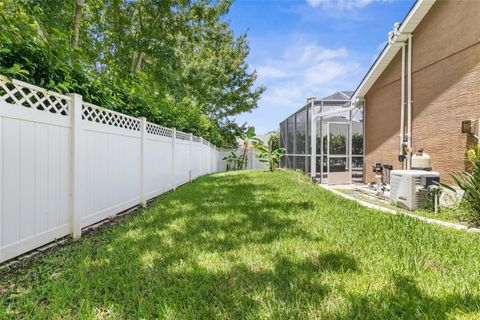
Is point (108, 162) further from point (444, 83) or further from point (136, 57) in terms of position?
point (444, 83)

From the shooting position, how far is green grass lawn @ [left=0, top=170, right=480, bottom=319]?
177 cm

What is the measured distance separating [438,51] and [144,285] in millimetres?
8230

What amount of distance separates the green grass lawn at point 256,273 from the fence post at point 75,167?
26 cm

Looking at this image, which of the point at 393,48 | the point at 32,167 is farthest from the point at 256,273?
the point at 393,48

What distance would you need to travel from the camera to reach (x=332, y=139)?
11.4m

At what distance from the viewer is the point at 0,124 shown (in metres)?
2.33

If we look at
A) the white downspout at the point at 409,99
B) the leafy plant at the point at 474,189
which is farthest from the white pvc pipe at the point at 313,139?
A: the leafy plant at the point at 474,189

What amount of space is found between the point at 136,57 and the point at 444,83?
951cm

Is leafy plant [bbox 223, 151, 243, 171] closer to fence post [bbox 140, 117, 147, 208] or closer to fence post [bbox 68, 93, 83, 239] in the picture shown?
fence post [bbox 140, 117, 147, 208]

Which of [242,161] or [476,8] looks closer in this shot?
[476,8]

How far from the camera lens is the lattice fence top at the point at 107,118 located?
3664 mm

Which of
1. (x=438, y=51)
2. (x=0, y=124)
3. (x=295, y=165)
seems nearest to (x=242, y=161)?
(x=295, y=165)

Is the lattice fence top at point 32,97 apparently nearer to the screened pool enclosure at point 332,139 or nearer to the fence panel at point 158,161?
the fence panel at point 158,161

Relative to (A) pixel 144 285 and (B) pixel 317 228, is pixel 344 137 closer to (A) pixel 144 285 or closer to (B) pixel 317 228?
(B) pixel 317 228
